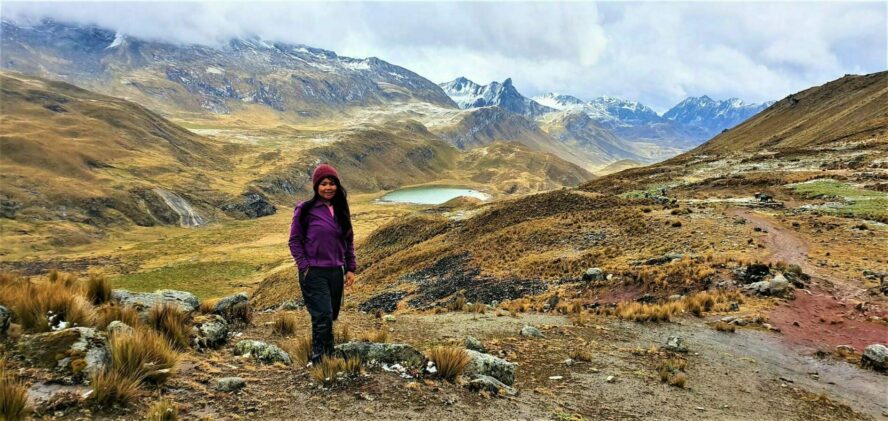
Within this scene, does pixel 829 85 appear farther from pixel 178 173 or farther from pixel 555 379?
pixel 178 173

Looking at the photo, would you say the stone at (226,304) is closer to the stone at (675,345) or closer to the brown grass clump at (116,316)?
the brown grass clump at (116,316)

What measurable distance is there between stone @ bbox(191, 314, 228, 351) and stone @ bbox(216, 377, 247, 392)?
2.28 metres

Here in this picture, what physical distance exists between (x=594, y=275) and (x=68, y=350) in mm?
18871

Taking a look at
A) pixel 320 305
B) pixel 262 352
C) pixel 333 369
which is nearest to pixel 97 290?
pixel 262 352

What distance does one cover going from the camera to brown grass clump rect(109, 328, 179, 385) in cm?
587

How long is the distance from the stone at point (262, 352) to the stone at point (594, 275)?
15.6 meters

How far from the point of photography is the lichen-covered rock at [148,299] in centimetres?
949

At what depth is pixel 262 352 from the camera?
8.26m

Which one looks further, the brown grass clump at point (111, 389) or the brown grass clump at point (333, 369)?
the brown grass clump at point (333, 369)

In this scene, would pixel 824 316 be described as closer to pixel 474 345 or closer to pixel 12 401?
pixel 474 345

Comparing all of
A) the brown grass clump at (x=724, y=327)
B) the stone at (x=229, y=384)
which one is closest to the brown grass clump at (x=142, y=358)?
the stone at (x=229, y=384)

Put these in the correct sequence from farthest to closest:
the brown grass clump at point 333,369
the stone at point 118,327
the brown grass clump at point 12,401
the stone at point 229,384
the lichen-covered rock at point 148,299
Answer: the lichen-covered rock at point 148,299
the stone at point 118,327
the brown grass clump at point 333,369
the stone at point 229,384
the brown grass clump at point 12,401

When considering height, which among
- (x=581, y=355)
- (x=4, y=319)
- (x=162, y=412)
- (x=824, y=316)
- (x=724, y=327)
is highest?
(x=4, y=319)

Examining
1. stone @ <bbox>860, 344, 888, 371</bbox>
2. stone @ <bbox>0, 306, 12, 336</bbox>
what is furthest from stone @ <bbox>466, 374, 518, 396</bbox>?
stone @ <bbox>860, 344, 888, 371</bbox>
